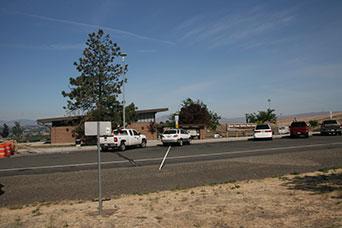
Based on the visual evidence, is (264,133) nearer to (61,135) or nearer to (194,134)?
(194,134)

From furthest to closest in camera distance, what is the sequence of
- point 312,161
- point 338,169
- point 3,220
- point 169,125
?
point 169,125, point 312,161, point 338,169, point 3,220

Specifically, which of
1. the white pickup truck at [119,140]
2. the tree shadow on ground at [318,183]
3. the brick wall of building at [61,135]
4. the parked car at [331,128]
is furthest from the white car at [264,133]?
the tree shadow on ground at [318,183]

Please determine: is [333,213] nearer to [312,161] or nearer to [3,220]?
[3,220]

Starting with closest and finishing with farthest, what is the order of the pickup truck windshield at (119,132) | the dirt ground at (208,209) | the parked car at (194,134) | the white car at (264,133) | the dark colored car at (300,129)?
the dirt ground at (208,209), the pickup truck windshield at (119,132), the white car at (264,133), the dark colored car at (300,129), the parked car at (194,134)

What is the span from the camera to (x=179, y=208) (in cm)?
820

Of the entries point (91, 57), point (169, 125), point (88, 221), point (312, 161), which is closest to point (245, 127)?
point (169, 125)

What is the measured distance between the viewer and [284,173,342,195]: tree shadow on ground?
9711 mm

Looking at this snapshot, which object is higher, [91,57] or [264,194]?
[91,57]

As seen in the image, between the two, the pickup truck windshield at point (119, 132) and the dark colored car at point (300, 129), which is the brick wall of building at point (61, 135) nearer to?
the pickup truck windshield at point (119, 132)

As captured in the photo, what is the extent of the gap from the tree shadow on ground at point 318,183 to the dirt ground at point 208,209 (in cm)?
2

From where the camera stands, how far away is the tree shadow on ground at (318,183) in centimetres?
971

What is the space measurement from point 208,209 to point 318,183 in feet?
14.7

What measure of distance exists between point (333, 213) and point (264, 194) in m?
2.41

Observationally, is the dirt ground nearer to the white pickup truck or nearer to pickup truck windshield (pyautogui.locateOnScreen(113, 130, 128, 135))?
the white pickup truck
